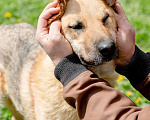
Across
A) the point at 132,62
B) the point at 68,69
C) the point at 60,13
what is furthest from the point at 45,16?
the point at 132,62

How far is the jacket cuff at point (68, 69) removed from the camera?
7.66ft

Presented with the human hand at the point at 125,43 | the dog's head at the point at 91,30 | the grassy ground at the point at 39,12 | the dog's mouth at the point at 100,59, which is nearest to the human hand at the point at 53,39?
the dog's head at the point at 91,30

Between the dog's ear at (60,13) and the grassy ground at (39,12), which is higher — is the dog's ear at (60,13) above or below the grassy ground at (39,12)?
above

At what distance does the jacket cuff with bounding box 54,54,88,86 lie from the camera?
7.66ft

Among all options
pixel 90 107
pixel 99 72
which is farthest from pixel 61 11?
pixel 90 107

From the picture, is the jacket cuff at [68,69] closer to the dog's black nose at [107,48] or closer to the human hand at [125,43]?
the dog's black nose at [107,48]

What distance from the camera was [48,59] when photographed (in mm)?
3133

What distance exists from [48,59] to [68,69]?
0.81 meters

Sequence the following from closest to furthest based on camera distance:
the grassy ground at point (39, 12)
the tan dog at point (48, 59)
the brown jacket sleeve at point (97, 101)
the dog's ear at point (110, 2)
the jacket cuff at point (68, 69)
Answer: the brown jacket sleeve at point (97, 101) → the jacket cuff at point (68, 69) → the tan dog at point (48, 59) → the dog's ear at point (110, 2) → the grassy ground at point (39, 12)

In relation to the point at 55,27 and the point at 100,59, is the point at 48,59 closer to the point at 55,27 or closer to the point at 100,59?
the point at 55,27

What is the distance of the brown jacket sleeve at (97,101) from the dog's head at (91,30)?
0.31 metres

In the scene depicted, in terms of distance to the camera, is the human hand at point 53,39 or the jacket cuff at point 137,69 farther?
the jacket cuff at point 137,69

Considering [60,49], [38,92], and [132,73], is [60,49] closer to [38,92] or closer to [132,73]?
[132,73]

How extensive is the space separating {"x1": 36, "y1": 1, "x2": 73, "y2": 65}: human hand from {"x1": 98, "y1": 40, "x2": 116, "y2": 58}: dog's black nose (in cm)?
29
